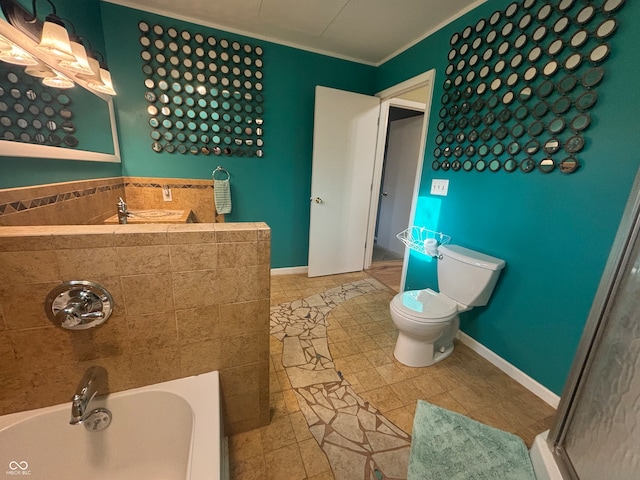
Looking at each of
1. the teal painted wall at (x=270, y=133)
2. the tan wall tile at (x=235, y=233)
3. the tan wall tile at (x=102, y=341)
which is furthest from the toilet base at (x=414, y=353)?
the teal painted wall at (x=270, y=133)

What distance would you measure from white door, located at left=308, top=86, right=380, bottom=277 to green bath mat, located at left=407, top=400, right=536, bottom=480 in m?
1.83

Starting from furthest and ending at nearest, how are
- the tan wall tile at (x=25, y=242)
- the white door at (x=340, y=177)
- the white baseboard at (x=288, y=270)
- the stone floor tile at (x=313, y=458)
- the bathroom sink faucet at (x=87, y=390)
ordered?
the white baseboard at (x=288, y=270)
the white door at (x=340, y=177)
the stone floor tile at (x=313, y=458)
the bathroom sink faucet at (x=87, y=390)
the tan wall tile at (x=25, y=242)

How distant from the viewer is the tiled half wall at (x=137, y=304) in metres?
0.79

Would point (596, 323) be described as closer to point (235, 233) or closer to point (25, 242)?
point (235, 233)

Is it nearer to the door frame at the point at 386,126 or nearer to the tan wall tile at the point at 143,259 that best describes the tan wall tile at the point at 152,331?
the tan wall tile at the point at 143,259

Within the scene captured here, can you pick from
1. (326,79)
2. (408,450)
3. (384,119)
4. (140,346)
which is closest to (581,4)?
(384,119)

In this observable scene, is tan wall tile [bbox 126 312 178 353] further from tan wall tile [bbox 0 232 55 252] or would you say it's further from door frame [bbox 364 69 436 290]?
door frame [bbox 364 69 436 290]

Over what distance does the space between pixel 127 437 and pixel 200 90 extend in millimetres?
2432

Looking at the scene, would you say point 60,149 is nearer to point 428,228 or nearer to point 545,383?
point 428,228

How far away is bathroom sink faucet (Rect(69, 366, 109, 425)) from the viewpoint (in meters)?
0.84

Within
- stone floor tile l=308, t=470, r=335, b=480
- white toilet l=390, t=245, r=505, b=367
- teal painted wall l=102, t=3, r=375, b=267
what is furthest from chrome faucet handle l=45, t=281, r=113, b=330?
teal painted wall l=102, t=3, r=375, b=267

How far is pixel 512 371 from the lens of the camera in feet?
5.31

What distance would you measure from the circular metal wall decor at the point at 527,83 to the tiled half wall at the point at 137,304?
157 cm

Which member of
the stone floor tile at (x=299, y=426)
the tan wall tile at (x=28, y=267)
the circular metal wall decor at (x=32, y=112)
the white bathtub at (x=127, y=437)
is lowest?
the stone floor tile at (x=299, y=426)
